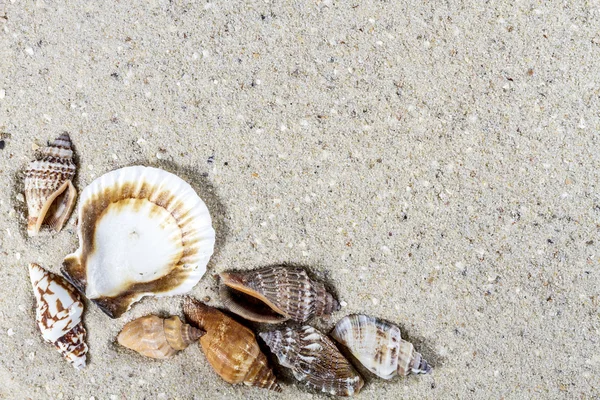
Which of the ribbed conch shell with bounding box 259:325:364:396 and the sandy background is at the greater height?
the sandy background

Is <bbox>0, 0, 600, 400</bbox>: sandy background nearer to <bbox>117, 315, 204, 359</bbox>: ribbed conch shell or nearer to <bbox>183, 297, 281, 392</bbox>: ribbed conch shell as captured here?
<bbox>183, 297, 281, 392</bbox>: ribbed conch shell

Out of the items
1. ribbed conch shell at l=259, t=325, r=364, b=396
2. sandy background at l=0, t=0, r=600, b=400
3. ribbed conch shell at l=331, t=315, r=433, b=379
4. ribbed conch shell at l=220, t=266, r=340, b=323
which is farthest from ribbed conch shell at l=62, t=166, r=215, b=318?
ribbed conch shell at l=331, t=315, r=433, b=379

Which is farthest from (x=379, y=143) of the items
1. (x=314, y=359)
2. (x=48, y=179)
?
(x=48, y=179)

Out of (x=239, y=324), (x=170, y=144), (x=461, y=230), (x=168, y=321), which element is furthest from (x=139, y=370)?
(x=461, y=230)

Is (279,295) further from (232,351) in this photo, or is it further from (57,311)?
(57,311)

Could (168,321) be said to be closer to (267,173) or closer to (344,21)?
(267,173)

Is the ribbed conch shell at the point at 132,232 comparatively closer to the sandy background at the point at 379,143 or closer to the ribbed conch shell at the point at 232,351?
the sandy background at the point at 379,143
